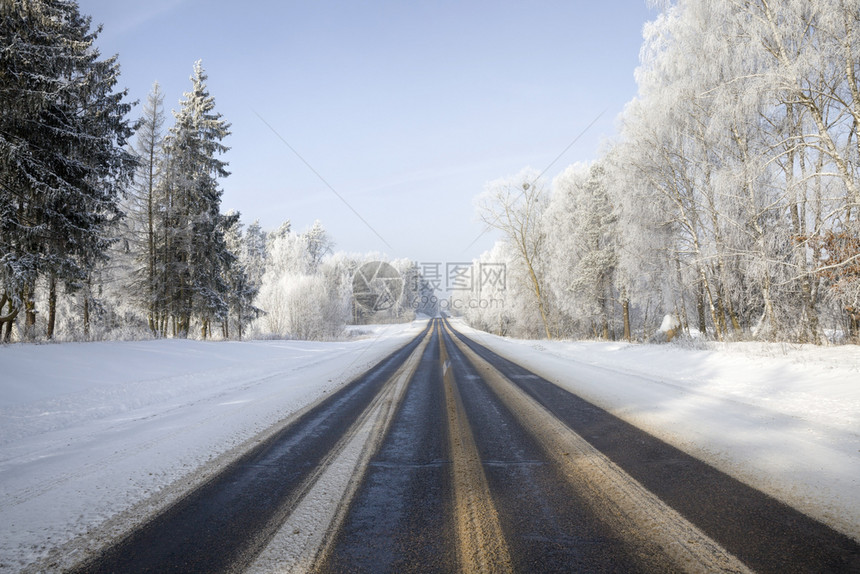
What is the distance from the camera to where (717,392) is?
6.49 metres

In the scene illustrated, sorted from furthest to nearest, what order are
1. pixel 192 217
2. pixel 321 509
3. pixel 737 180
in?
1. pixel 192 217
2. pixel 737 180
3. pixel 321 509

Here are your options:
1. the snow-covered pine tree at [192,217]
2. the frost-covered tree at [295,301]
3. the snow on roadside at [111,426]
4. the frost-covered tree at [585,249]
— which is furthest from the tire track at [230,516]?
the frost-covered tree at [295,301]

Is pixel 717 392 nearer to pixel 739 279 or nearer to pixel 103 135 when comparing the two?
pixel 739 279

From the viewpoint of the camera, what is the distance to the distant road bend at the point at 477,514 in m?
1.98

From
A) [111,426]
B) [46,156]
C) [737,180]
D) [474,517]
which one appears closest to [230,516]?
[474,517]

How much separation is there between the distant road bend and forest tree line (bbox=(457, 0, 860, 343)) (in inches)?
365

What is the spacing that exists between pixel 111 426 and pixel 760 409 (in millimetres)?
8815

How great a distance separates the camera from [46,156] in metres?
10.9

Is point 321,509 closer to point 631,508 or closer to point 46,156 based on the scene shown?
point 631,508

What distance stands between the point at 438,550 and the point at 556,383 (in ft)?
20.7

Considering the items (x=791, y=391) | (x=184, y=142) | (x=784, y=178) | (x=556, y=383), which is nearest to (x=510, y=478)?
(x=556, y=383)

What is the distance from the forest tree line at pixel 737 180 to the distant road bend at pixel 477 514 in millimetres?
9269

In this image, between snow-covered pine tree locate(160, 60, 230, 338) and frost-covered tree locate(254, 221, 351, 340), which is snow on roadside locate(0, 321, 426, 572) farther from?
frost-covered tree locate(254, 221, 351, 340)

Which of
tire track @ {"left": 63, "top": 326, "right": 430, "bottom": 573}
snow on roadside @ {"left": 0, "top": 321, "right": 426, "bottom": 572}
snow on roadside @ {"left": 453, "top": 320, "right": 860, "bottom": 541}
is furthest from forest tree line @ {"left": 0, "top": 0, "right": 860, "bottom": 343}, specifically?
tire track @ {"left": 63, "top": 326, "right": 430, "bottom": 573}
